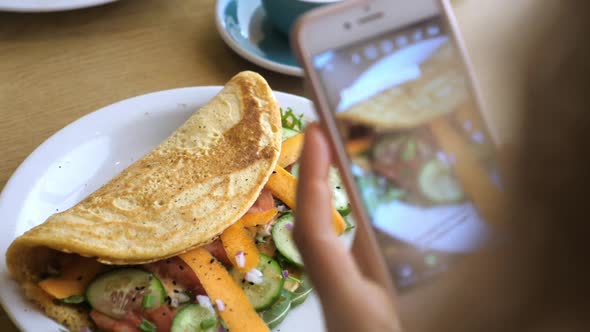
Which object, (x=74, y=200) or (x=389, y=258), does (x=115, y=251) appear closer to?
(x=74, y=200)

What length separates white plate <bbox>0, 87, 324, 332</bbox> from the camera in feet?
4.14

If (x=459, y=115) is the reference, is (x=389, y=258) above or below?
below

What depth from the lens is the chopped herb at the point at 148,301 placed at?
4.10ft

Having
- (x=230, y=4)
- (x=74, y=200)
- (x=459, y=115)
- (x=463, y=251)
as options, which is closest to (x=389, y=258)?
(x=463, y=251)

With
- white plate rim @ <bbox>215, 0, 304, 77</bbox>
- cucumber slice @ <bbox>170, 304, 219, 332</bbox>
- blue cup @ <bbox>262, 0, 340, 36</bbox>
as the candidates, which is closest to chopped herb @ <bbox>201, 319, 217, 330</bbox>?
cucumber slice @ <bbox>170, 304, 219, 332</bbox>

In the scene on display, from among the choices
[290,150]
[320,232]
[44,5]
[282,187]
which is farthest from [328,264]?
[44,5]

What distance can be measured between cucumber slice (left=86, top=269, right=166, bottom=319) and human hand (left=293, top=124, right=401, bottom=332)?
0.52m

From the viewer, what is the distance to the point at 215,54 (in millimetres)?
1885

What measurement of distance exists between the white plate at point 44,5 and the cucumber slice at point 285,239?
861 millimetres

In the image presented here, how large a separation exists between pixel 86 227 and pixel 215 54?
792 millimetres

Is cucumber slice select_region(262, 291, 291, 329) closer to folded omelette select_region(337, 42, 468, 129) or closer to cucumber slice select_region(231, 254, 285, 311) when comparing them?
cucumber slice select_region(231, 254, 285, 311)

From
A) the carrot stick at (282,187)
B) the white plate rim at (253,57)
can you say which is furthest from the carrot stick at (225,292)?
the white plate rim at (253,57)

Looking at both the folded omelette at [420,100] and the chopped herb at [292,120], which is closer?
the folded omelette at [420,100]

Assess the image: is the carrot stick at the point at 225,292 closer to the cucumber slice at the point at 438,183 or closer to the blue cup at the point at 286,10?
the cucumber slice at the point at 438,183
